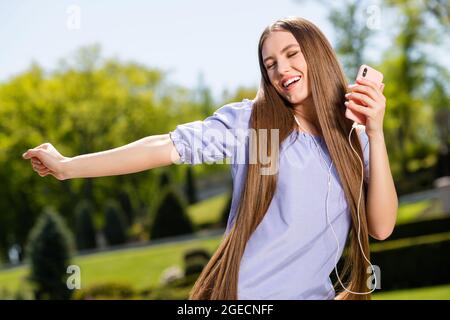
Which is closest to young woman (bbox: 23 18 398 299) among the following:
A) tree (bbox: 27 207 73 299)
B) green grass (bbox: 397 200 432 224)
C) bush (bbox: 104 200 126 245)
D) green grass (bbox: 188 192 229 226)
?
tree (bbox: 27 207 73 299)

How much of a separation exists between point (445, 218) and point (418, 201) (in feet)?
22.8

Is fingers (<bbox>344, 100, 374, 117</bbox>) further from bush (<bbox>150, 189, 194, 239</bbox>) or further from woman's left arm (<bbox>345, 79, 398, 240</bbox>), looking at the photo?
bush (<bbox>150, 189, 194, 239</bbox>)

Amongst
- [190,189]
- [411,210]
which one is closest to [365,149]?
[411,210]

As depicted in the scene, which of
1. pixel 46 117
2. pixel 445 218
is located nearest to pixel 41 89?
pixel 46 117

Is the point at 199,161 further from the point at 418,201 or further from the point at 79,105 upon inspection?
the point at 79,105

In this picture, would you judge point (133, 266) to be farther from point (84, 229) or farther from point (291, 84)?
point (291, 84)

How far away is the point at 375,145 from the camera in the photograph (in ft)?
5.67

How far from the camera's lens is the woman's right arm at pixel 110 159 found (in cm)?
163

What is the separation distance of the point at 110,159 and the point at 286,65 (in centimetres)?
49

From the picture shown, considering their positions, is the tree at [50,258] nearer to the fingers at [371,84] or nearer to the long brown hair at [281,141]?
the long brown hair at [281,141]

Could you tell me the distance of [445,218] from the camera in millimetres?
15117

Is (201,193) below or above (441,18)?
below

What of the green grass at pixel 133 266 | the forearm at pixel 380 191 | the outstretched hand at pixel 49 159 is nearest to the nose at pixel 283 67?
the forearm at pixel 380 191

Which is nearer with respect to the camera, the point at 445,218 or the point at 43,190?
the point at 445,218
